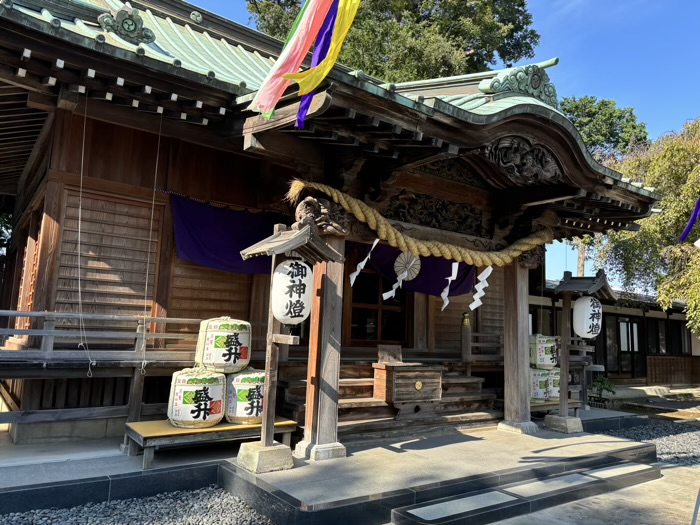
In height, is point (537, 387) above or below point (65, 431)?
above

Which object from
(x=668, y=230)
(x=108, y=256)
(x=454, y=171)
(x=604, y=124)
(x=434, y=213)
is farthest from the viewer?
(x=604, y=124)

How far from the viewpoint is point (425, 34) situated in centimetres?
1969

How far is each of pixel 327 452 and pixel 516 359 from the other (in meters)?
3.71

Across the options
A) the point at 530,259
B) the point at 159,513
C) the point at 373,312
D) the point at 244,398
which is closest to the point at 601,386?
the point at 530,259

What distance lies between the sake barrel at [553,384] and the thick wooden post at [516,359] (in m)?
1.16

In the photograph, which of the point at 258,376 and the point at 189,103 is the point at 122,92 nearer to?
the point at 189,103

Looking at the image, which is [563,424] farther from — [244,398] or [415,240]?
[244,398]

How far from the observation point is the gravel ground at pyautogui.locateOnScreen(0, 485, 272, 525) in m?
4.17

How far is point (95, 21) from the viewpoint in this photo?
20.5 ft

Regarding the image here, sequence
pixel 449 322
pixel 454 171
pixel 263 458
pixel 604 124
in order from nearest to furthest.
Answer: pixel 263 458 < pixel 454 171 < pixel 449 322 < pixel 604 124

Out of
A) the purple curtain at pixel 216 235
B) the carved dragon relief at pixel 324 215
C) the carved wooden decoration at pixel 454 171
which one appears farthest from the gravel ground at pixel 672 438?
the purple curtain at pixel 216 235

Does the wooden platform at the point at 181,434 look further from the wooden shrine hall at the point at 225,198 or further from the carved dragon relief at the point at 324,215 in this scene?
the carved dragon relief at the point at 324,215

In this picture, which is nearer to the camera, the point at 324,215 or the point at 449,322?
the point at 324,215

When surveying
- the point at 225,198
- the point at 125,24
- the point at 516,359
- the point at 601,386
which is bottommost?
the point at 601,386
